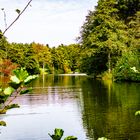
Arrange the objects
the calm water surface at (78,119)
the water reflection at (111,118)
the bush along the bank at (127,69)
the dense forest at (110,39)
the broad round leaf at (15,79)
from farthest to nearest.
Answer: the dense forest at (110,39), the bush along the bank at (127,69), the calm water surface at (78,119), the water reflection at (111,118), the broad round leaf at (15,79)

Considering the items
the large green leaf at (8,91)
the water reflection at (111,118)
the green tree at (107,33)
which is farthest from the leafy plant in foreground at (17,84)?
the green tree at (107,33)

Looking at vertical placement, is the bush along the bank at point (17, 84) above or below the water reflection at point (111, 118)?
above

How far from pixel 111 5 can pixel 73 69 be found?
5634cm

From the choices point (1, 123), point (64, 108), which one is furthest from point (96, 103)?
point (1, 123)

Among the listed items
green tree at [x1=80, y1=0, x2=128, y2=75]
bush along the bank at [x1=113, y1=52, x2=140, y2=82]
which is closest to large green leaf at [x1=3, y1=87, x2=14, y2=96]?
bush along the bank at [x1=113, y1=52, x2=140, y2=82]

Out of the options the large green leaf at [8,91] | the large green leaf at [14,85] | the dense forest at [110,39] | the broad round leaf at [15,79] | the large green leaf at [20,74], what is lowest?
the large green leaf at [8,91]

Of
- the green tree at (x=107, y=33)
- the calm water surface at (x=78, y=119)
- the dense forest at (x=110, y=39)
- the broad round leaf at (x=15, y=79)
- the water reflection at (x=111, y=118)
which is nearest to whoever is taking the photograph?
the broad round leaf at (x=15, y=79)

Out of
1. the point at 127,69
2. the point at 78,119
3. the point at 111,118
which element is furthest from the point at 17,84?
the point at 127,69

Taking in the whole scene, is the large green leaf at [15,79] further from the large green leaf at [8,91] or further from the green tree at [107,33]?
the green tree at [107,33]

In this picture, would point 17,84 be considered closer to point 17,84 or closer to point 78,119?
point 17,84

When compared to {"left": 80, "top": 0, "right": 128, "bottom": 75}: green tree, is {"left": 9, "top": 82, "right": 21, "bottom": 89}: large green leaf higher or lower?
lower

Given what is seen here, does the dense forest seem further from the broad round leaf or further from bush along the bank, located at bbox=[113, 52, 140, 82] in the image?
the broad round leaf

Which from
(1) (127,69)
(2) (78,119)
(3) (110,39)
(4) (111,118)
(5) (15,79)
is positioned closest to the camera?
(5) (15,79)

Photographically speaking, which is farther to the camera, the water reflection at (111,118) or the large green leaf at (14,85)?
the water reflection at (111,118)
